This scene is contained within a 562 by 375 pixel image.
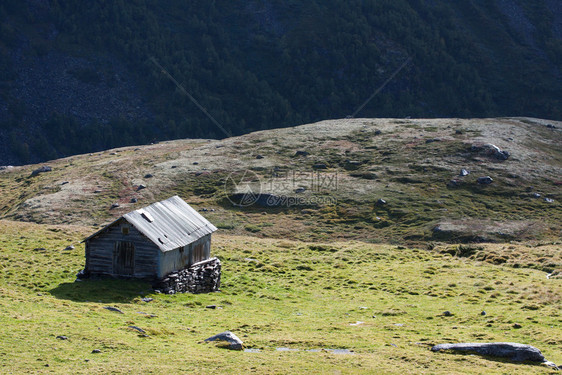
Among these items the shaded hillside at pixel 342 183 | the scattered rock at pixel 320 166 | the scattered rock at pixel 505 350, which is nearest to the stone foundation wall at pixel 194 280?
the scattered rock at pixel 505 350

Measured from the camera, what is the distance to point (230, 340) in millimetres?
25922

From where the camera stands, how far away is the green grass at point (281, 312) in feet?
77.5

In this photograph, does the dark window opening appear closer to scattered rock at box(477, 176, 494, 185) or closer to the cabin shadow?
the cabin shadow

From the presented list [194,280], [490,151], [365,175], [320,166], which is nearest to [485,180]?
[490,151]

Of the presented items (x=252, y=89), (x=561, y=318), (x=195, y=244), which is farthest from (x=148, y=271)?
(x=252, y=89)

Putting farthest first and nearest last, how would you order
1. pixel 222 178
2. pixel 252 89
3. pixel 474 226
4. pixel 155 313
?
pixel 252 89, pixel 222 178, pixel 474 226, pixel 155 313

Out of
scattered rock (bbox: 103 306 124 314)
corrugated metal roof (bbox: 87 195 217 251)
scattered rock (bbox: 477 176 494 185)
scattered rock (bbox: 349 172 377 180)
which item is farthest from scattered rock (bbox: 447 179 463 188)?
scattered rock (bbox: 103 306 124 314)

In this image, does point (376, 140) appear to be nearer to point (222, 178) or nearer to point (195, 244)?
point (222, 178)

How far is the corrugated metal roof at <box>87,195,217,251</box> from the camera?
119ft

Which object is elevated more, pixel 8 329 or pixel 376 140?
pixel 376 140

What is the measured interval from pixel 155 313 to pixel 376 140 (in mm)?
69784

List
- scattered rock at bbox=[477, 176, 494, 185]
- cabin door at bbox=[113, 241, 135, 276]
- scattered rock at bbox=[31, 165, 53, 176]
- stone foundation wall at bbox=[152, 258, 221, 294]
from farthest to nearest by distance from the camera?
scattered rock at bbox=[31, 165, 53, 176] < scattered rock at bbox=[477, 176, 494, 185] < cabin door at bbox=[113, 241, 135, 276] < stone foundation wall at bbox=[152, 258, 221, 294]

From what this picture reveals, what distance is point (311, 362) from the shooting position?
78.9 feet

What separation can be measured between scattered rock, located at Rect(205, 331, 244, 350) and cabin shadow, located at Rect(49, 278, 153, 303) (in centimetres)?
901
